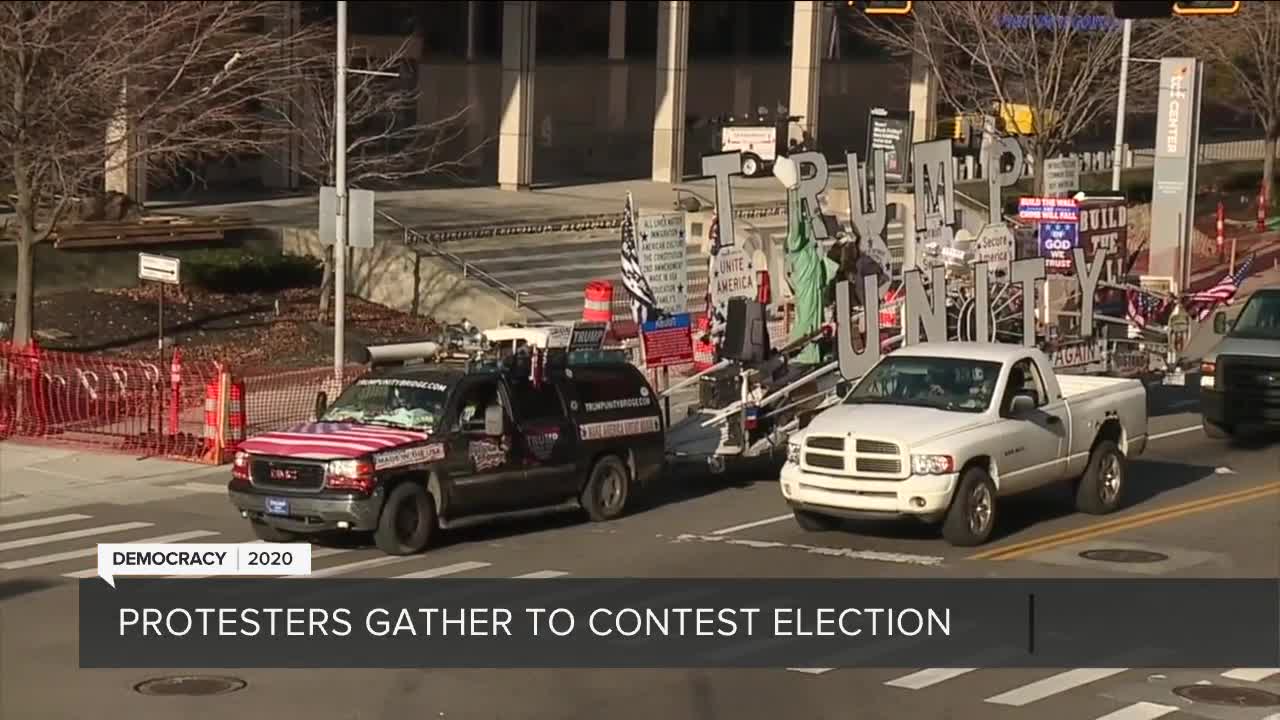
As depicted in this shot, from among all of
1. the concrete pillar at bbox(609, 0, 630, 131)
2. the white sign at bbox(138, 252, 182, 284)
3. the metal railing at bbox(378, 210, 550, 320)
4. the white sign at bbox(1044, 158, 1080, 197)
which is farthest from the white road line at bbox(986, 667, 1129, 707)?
the concrete pillar at bbox(609, 0, 630, 131)

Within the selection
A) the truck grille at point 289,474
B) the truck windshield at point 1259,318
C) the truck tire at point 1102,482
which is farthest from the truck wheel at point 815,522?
the truck windshield at point 1259,318

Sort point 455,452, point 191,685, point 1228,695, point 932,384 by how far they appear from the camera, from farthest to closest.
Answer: point 932,384 < point 455,452 < point 1228,695 < point 191,685

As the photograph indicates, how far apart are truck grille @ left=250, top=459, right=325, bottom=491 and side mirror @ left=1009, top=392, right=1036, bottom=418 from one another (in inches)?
257

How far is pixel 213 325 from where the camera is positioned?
34.0 metres

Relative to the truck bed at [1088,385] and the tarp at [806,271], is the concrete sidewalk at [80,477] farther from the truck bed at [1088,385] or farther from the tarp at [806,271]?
the truck bed at [1088,385]

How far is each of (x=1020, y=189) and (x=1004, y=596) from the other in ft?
123

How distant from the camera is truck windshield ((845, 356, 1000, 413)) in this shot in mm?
20250

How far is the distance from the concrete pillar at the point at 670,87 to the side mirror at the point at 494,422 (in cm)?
3365

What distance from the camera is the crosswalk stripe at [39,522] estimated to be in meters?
20.7

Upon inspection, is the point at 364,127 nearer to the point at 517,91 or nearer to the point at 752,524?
the point at 517,91

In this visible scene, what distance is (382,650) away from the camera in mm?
14852

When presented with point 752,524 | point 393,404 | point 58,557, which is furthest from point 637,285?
point 58,557

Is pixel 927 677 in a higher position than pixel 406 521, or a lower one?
lower

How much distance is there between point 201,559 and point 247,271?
1826 centimetres
